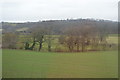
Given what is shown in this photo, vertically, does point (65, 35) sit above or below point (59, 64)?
above

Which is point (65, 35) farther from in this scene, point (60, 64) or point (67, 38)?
point (60, 64)

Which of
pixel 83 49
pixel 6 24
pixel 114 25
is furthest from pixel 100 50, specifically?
pixel 6 24

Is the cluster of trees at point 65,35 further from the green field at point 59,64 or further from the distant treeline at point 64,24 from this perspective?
the green field at point 59,64

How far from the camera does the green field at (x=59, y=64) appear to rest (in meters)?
2.91

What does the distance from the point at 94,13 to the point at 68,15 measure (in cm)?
46

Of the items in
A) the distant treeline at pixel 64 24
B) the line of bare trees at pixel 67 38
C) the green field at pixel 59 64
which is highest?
the distant treeline at pixel 64 24

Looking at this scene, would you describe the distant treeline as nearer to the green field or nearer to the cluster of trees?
the cluster of trees

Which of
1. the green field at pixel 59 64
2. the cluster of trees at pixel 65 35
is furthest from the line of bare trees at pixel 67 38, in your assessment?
the green field at pixel 59 64

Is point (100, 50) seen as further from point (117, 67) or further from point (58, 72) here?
point (58, 72)

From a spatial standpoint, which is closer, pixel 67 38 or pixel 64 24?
pixel 64 24

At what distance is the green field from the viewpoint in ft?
9.55

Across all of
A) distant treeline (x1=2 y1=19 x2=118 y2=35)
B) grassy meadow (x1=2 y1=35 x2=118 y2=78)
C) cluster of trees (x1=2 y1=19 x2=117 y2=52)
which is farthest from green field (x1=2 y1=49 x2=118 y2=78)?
distant treeline (x1=2 y1=19 x2=118 y2=35)

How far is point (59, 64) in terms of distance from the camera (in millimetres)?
3229

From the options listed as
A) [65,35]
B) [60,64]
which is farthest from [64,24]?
[60,64]
